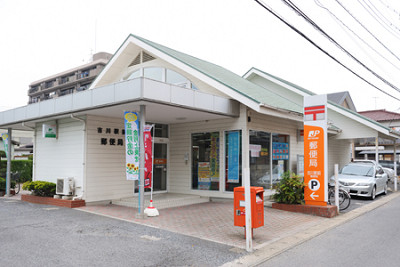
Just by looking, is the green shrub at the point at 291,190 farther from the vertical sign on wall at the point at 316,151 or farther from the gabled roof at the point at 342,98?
the gabled roof at the point at 342,98

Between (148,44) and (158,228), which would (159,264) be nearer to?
(158,228)

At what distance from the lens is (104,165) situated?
1136 cm

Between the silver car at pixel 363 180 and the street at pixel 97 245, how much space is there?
9489 millimetres

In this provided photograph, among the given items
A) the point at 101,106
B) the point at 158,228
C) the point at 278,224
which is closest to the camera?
the point at 158,228

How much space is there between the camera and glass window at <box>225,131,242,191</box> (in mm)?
11641

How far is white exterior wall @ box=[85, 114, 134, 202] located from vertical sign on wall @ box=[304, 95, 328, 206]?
625 cm

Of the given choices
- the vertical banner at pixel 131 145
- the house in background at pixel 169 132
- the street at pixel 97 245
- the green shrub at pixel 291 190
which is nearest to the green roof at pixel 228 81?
the house in background at pixel 169 132

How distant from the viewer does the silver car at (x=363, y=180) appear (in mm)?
13680

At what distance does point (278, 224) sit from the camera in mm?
8555

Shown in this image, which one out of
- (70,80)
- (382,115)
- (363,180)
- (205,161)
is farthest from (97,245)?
(70,80)

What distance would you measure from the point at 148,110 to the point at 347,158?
657 inches

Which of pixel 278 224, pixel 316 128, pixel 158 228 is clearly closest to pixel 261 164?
pixel 316 128

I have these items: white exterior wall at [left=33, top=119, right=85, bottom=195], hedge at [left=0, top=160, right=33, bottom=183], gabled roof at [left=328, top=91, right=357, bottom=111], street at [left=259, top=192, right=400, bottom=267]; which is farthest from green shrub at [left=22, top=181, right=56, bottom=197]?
gabled roof at [left=328, top=91, right=357, bottom=111]

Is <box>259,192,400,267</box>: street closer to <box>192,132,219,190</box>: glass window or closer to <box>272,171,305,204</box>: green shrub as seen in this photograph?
<box>272,171,305,204</box>: green shrub
